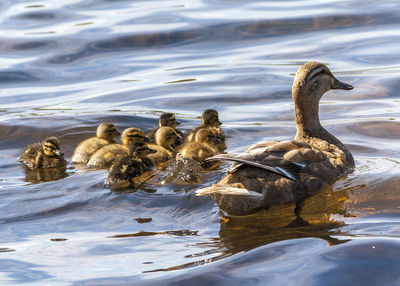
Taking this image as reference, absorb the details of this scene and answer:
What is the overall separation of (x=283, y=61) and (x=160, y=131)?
409 cm

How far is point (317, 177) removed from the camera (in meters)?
5.43

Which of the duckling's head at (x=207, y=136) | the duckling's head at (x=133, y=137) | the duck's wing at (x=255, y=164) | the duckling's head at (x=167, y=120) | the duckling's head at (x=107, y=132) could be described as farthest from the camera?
the duckling's head at (x=167, y=120)

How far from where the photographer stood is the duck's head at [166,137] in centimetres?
752

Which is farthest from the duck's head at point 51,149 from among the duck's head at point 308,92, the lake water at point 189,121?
the duck's head at point 308,92

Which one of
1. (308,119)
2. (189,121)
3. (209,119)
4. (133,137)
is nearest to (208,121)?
(209,119)

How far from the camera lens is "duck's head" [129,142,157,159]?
704cm

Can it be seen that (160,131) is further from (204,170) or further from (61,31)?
(61,31)

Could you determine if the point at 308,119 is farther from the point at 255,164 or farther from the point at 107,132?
the point at 107,132

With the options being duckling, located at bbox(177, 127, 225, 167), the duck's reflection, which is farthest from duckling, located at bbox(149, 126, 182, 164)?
the duck's reflection

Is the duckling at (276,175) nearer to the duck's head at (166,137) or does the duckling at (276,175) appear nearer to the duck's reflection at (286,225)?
the duck's reflection at (286,225)

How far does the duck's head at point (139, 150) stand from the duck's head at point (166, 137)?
33 centimetres

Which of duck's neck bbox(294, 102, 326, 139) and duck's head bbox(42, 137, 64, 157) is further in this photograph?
duck's head bbox(42, 137, 64, 157)

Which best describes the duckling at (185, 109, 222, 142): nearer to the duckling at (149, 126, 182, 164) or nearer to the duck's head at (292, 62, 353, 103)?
the duckling at (149, 126, 182, 164)

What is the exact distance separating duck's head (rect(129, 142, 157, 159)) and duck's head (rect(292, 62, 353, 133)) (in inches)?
61.2
